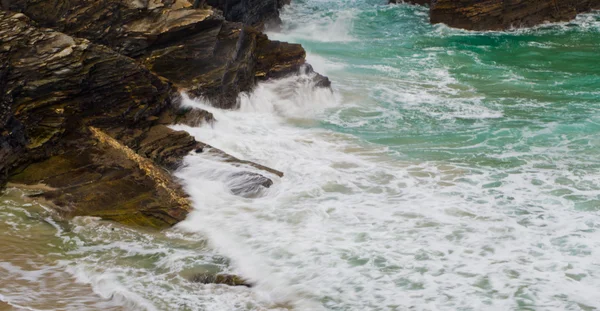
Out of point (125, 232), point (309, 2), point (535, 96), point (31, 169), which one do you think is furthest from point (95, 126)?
point (309, 2)

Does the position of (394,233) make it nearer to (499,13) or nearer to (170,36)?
(170,36)

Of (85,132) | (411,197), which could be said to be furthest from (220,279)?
(85,132)

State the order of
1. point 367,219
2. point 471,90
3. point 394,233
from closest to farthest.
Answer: point 394,233 < point 367,219 < point 471,90

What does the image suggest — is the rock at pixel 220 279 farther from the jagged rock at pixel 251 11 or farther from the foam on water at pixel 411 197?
the jagged rock at pixel 251 11

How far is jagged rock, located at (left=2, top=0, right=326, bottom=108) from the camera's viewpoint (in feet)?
42.6

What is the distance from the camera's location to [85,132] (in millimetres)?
10625

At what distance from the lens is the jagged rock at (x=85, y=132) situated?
959 centimetres

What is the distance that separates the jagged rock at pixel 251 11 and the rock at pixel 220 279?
1458cm

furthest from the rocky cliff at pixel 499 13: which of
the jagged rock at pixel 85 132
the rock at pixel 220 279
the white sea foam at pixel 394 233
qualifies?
the rock at pixel 220 279

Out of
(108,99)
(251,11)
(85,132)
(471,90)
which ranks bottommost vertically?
(471,90)

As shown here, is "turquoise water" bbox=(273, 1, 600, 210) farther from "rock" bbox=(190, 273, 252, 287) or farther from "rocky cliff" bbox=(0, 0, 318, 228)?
"rock" bbox=(190, 273, 252, 287)

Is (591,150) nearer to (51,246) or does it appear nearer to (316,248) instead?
(316,248)

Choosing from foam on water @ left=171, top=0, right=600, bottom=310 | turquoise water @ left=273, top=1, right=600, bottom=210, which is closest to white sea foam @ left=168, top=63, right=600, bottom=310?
foam on water @ left=171, top=0, right=600, bottom=310

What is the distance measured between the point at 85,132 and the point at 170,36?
A: 12.6 feet
